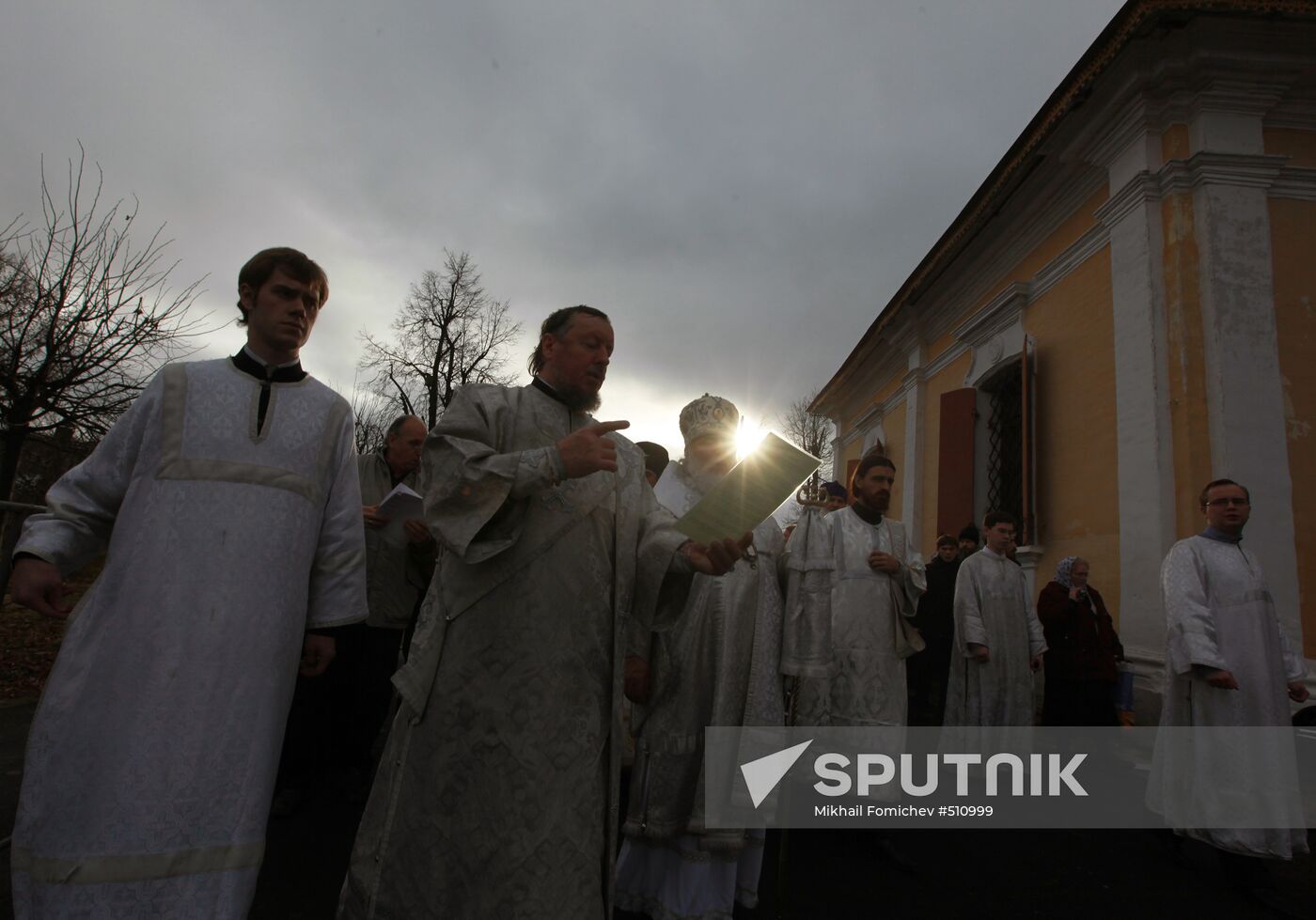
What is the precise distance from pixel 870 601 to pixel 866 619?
0.37ft

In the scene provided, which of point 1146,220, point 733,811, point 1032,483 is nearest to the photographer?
point 733,811

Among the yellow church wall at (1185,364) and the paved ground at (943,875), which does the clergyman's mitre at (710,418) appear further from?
the yellow church wall at (1185,364)

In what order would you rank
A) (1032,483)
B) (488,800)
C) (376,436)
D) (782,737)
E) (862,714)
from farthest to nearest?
(376,436) → (1032,483) → (862,714) → (782,737) → (488,800)

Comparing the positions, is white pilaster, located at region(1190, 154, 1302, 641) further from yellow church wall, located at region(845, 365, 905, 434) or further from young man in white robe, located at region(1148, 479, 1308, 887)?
yellow church wall, located at region(845, 365, 905, 434)

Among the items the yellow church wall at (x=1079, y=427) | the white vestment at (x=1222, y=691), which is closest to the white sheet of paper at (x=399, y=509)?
the white vestment at (x=1222, y=691)

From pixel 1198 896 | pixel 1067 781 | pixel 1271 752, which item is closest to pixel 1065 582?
pixel 1067 781

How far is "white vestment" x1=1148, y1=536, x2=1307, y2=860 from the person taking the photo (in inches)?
160

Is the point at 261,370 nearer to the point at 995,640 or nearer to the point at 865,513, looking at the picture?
the point at 865,513

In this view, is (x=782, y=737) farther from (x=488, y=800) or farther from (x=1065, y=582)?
(x=1065, y=582)

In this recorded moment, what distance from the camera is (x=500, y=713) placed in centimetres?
198

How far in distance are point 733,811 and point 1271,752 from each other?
122 inches

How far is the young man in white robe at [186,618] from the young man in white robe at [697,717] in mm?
1266

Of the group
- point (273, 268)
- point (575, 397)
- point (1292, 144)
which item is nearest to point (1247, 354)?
point (1292, 144)

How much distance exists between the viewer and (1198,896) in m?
3.71
